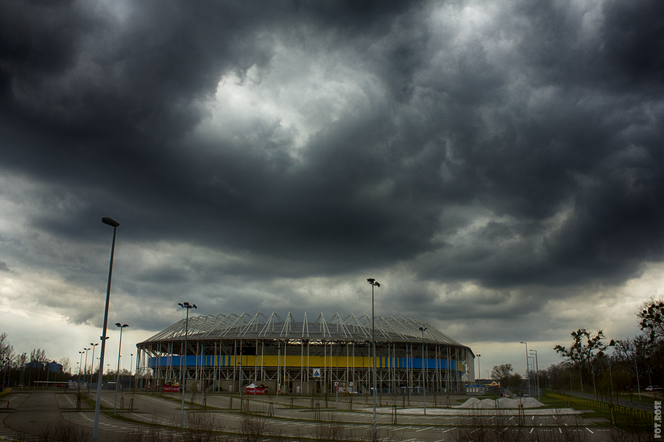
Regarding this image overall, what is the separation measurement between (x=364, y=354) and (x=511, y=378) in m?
68.8

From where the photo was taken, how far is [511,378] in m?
141

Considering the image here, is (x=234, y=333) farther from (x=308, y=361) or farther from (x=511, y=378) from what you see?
(x=511, y=378)

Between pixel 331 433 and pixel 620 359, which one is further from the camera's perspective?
pixel 620 359

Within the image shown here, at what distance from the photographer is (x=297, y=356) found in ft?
300

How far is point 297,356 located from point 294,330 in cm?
655

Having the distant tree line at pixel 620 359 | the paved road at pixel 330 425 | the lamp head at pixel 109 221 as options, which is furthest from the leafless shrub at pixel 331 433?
the distant tree line at pixel 620 359

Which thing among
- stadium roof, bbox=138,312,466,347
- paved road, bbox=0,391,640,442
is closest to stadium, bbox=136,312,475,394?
stadium roof, bbox=138,312,466,347

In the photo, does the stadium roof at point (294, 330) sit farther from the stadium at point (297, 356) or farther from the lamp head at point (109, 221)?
the lamp head at point (109, 221)

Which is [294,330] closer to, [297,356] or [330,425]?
[297,356]

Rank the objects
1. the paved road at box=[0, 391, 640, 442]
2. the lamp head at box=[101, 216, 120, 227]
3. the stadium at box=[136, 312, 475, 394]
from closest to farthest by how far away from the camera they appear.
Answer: the lamp head at box=[101, 216, 120, 227] < the paved road at box=[0, 391, 640, 442] < the stadium at box=[136, 312, 475, 394]

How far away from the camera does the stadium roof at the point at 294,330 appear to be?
92562 millimetres

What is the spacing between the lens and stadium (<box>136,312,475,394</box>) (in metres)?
90.6

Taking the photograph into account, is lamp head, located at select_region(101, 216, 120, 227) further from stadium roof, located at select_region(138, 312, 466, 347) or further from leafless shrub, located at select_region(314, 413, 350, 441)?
stadium roof, located at select_region(138, 312, 466, 347)

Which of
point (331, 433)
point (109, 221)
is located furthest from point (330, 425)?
point (109, 221)
